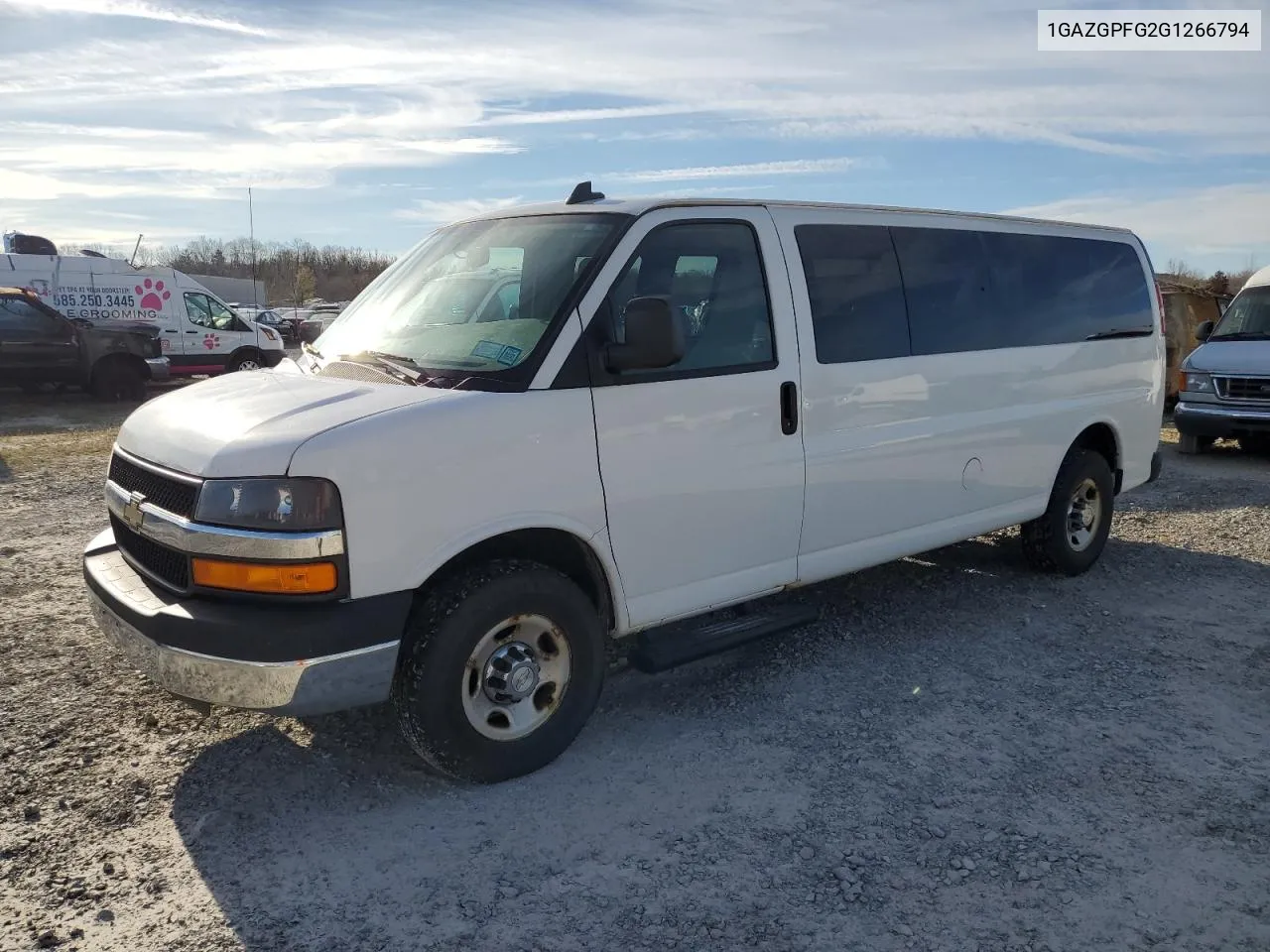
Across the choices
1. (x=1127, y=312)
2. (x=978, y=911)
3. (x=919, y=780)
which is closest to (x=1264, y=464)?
(x=1127, y=312)

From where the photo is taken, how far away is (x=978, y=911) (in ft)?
10.1

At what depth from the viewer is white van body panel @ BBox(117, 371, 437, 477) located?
10.9 ft

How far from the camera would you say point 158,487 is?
142 inches

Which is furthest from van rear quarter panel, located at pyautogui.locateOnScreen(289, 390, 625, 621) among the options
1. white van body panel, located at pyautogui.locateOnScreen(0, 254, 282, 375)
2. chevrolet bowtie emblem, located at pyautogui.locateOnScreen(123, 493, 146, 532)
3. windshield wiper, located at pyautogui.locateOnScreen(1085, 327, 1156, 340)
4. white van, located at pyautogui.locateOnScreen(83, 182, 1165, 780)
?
white van body panel, located at pyautogui.locateOnScreen(0, 254, 282, 375)

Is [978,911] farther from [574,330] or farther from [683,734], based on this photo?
[574,330]

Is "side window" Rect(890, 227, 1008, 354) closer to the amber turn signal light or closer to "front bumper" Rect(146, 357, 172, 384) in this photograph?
the amber turn signal light

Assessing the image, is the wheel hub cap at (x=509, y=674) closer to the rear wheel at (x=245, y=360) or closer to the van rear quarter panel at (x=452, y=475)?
the van rear quarter panel at (x=452, y=475)

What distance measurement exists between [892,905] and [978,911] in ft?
0.83

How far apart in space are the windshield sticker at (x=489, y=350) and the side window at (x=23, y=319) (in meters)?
15.3

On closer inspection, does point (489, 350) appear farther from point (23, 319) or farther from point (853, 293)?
point (23, 319)

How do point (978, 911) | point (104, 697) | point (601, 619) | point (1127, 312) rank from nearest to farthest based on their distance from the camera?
point (978, 911)
point (601, 619)
point (104, 697)
point (1127, 312)

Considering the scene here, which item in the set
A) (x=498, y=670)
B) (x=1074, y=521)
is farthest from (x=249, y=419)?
(x=1074, y=521)

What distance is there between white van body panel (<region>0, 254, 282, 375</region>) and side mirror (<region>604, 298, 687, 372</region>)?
16307 millimetres

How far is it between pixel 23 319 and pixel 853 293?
15764mm
